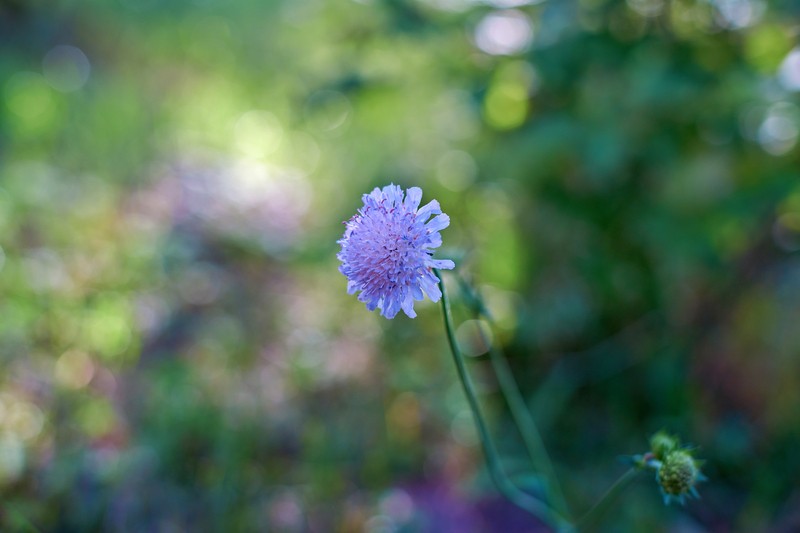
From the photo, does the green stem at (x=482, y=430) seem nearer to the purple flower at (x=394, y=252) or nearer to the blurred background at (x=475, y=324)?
the purple flower at (x=394, y=252)

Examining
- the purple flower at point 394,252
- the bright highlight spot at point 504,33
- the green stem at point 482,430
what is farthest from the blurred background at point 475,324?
the purple flower at point 394,252

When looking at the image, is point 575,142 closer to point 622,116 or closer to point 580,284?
point 622,116

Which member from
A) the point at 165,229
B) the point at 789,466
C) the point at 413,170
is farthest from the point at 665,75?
the point at 165,229

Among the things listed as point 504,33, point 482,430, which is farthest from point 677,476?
point 504,33

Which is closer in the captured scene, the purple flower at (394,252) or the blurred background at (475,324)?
the purple flower at (394,252)

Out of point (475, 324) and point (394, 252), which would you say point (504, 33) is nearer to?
point (475, 324)

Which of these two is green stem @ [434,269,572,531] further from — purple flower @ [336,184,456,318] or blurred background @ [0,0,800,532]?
blurred background @ [0,0,800,532]

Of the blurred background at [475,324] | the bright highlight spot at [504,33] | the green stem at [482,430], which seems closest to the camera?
the green stem at [482,430]
